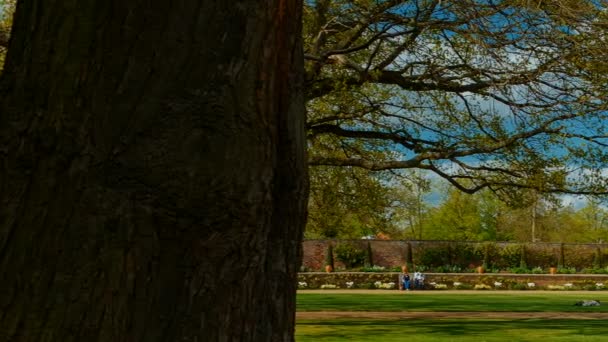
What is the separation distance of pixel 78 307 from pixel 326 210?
57.0ft

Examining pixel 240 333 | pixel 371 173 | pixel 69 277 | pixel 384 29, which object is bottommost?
pixel 240 333

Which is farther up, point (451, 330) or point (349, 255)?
point (349, 255)

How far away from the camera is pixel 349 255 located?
43219mm

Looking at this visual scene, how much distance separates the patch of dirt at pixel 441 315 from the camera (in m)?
19.3

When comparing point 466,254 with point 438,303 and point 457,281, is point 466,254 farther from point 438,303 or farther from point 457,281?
point 438,303

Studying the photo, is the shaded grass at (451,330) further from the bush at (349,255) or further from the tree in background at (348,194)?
the bush at (349,255)

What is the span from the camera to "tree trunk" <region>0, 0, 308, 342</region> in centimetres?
251

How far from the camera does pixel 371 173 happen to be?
65.2ft

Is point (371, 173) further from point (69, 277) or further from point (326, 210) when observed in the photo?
point (69, 277)

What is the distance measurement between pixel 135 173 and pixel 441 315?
18292mm

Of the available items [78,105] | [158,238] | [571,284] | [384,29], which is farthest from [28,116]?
[571,284]

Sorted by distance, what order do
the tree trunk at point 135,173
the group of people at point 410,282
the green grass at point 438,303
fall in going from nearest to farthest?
the tree trunk at point 135,173 < the green grass at point 438,303 < the group of people at point 410,282

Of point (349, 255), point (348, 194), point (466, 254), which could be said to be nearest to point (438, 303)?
point (348, 194)

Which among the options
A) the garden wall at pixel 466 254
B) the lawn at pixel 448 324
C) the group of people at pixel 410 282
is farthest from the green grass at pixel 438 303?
the garden wall at pixel 466 254
